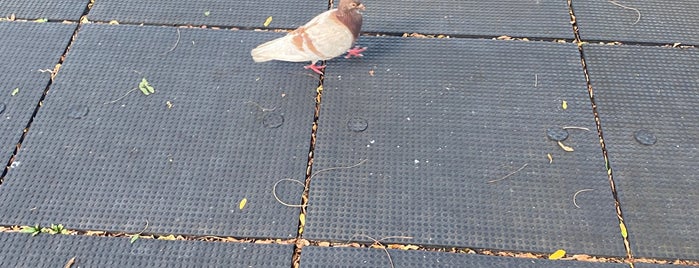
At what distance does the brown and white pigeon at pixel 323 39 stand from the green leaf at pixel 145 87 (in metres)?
0.78

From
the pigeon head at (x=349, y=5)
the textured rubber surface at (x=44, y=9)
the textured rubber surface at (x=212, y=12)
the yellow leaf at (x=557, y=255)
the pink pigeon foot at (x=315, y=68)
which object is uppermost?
the pigeon head at (x=349, y=5)

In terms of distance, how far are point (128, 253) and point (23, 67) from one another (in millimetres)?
1718

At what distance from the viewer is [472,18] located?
3.69 meters

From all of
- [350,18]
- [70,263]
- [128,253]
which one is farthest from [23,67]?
[350,18]

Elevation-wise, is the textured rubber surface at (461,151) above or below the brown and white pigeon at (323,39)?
below

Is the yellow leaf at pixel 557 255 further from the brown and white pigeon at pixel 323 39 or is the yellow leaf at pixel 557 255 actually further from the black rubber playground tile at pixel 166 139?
the brown and white pigeon at pixel 323 39

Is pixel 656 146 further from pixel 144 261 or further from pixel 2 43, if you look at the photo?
pixel 2 43

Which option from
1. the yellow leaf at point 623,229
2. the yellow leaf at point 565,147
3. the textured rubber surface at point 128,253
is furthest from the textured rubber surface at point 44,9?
the yellow leaf at point 623,229

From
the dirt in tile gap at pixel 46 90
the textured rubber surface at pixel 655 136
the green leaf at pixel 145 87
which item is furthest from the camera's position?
the green leaf at pixel 145 87

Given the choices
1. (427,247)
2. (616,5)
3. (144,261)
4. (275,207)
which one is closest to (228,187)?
(275,207)

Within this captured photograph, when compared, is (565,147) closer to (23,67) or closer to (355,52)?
(355,52)

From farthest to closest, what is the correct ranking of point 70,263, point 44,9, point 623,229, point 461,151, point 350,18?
point 44,9
point 350,18
point 461,151
point 623,229
point 70,263

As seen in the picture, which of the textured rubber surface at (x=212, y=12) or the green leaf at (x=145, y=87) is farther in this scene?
the textured rubber surface at (x=212, y=12)

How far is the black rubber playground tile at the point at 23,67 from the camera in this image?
3.12 m
